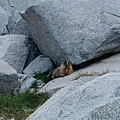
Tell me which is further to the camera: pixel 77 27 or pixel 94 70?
pixel 77 27

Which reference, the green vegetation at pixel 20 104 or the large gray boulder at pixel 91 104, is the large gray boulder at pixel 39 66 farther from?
the large gray boulder at pixel 91 104

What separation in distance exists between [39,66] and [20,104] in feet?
11.3

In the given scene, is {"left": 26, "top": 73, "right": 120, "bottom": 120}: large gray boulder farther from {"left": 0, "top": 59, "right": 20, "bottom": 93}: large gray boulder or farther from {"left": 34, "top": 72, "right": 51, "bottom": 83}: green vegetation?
{"left": 34, "top": 72, "right": 51, "bottom": 83}: green vegetation

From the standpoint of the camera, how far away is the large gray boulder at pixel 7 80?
904 cm

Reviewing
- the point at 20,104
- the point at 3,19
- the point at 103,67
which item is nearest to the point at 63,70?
the point at 103,67

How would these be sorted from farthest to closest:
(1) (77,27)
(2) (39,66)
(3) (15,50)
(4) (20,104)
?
(3) (15,50) → (2) (39,66) → (1) (77,27) → (4) (20,104)

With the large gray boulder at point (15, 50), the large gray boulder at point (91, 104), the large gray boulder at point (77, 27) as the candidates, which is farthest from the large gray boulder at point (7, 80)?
the large gray boulder at point (91, 104)

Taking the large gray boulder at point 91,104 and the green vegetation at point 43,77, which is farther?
the green vegetation at point 43,77

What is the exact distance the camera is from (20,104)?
786cm

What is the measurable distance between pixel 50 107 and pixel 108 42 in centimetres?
577

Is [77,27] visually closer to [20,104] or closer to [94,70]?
[94,70]

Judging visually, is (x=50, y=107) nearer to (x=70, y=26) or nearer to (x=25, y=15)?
(x=70, y=26)

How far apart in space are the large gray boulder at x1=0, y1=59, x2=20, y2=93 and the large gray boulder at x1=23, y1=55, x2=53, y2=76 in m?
1.74

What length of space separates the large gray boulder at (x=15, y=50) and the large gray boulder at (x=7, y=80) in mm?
2120
